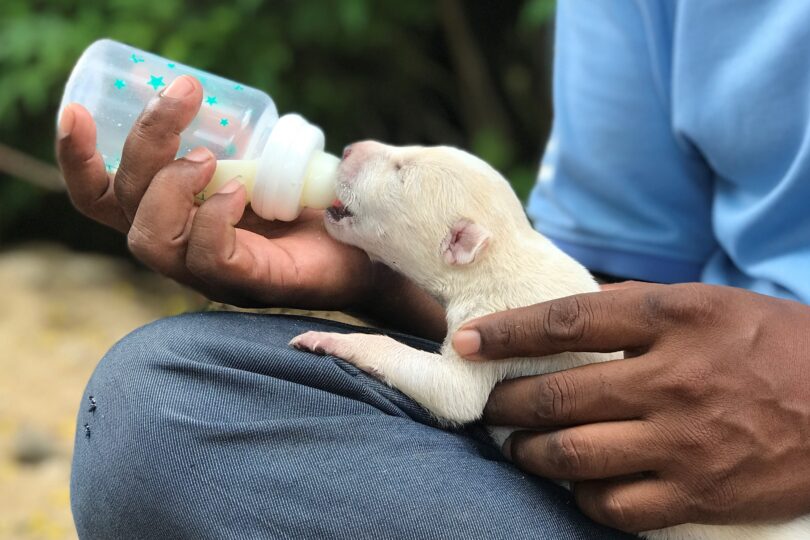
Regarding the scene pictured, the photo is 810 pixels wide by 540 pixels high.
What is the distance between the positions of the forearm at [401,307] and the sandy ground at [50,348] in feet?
3.79

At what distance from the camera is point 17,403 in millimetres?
3264

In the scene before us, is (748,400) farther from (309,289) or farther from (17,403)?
(17,403)

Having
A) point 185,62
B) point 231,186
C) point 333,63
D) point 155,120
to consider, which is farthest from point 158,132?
point 333,63

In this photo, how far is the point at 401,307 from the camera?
1.75 m

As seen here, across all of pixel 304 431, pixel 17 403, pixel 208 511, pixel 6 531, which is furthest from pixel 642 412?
pixel 17 403

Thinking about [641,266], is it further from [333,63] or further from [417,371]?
[333,63]

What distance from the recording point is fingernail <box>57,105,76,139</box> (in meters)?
1.50

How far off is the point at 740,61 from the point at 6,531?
7.06ft

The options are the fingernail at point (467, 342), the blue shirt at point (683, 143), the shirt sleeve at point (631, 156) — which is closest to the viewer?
the fingernail at point (467, 342)

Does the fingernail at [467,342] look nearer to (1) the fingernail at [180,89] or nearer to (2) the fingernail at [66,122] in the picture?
(1) the fingernail at [180,89]

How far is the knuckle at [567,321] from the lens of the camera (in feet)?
4.13

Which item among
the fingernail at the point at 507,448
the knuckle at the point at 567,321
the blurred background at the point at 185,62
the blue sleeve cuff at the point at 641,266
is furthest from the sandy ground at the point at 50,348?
the knuckle at the point at 567,321

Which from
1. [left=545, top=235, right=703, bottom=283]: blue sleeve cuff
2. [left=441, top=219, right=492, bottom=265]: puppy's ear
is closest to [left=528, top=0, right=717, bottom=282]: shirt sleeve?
[left=545, top=235, right=703, bottom=283]: blue sleeve cuff

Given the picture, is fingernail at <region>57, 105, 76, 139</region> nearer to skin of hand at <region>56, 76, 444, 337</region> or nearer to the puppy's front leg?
skin of hand at <region>56, 76, 444, 337</region>
